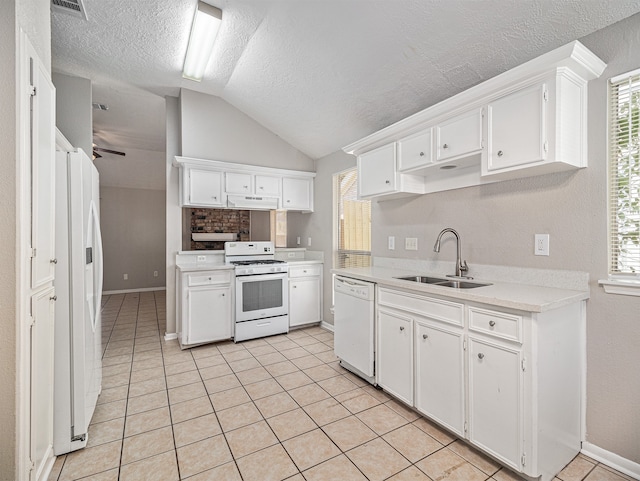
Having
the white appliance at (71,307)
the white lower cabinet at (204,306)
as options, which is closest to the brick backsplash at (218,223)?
the white lower cabinet at (204,306)

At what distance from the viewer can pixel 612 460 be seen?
169 centimetres

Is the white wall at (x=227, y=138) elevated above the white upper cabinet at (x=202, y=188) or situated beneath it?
elevated above

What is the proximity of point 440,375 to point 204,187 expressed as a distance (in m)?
3.32

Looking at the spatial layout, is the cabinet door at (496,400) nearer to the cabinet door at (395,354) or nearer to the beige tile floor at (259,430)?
the beige tile floor at (259,430)

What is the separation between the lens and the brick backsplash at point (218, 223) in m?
5.21

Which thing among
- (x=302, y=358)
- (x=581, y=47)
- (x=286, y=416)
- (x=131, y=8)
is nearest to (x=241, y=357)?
(x=302, y=358)

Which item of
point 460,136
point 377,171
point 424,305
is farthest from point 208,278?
point 460,136

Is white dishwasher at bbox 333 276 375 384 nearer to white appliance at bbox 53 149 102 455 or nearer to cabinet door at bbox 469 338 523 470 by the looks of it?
cabinet door at bbox 469 338 523 470

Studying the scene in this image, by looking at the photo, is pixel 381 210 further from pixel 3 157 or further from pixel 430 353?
pixel 3 157

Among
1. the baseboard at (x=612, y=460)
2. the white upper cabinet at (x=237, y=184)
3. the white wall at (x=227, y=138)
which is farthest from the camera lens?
the white wall at (x=227, y=138)

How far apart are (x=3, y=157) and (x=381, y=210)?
9.49ft

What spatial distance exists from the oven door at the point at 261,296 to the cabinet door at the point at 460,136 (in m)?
2.47

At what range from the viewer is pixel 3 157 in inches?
46.4

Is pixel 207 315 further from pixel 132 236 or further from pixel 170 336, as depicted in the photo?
pixel 132 236
